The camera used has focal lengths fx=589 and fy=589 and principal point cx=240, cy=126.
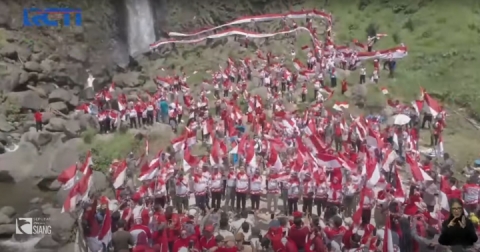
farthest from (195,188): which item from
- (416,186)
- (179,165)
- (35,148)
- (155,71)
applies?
(416,186)

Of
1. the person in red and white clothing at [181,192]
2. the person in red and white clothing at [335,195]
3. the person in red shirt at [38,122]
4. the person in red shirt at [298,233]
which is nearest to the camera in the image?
the person in red shirt at [298,233]

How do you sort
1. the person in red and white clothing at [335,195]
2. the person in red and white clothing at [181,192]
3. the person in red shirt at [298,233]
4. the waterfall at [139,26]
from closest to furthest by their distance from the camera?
1. the person in red shirt at [298,233]
2. the person in red and white clothing at [335,195]
3. the person in red and white clothing at [181,192]
4. the waterfall at [139,26]

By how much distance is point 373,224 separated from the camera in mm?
5609

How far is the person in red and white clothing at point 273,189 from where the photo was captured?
227 inches

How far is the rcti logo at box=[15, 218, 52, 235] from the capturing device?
19.0 feet

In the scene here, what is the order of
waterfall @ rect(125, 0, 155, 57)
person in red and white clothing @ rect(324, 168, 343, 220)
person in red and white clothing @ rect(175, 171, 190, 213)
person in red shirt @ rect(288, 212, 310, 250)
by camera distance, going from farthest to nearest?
1. waterfall @ rect(125, 0, 155, 57)
2. person in red and white clothing @ rect(175, 171, 190, 213)
3. person in red and white clothing @ rect(324, 168, 343, 220)
4. person in red shirt @ rect(288, 212, 310, 250)

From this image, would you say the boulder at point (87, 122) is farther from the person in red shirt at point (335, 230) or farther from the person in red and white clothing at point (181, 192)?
the person in red shirt at point (335, 230)

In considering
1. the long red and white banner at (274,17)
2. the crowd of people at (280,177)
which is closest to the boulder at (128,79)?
the crowd of people at (280,177)

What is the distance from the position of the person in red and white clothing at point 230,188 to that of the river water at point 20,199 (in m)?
1.70

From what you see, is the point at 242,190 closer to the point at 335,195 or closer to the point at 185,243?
the point at 185,243

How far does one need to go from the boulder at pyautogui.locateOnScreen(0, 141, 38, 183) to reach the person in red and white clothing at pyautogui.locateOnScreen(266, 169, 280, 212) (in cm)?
235

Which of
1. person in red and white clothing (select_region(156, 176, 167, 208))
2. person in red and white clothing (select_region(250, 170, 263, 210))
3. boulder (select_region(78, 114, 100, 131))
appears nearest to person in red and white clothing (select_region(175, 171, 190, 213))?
person in red and white clothing (select_region(156, 176, 167, 208))

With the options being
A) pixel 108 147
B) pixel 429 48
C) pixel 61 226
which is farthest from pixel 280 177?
pixel 61 226

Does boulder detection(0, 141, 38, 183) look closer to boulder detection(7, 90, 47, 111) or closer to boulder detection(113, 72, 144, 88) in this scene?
boulder detection(7, 90, 47, 111)
